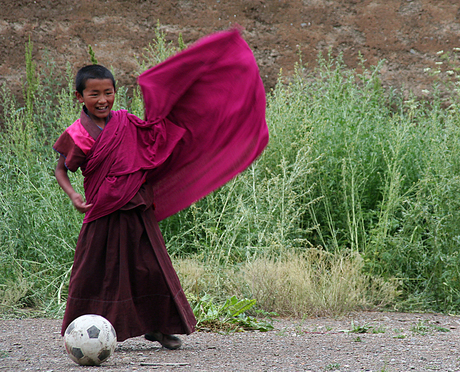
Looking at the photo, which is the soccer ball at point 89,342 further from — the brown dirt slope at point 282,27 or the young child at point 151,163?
the brown dirt slope at point 282,27

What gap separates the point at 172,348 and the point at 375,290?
87.9 inches

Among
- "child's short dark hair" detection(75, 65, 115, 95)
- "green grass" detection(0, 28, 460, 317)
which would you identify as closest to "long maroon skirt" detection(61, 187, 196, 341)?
"child's short dark hair" detection(75, 65, 115, 95)

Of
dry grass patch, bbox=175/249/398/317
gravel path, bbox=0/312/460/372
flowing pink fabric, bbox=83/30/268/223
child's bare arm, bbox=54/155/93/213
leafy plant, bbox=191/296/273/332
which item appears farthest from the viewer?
dry grass patch, bbox=175/249/398/317

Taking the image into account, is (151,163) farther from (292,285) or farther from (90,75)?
(292,285)

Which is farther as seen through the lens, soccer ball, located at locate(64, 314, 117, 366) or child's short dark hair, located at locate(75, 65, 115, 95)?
child's short dark hair, located at locate(75, 65, 115, 95)

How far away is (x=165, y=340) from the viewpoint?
308 cm

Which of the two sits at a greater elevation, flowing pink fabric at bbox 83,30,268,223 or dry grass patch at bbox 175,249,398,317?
flowing pink fabric at bbox 83,30,268,223

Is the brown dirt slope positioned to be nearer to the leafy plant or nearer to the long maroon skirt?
the leafy plant

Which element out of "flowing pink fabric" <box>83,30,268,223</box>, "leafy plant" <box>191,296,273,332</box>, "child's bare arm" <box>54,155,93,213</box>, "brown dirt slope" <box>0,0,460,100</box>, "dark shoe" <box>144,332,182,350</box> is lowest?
"leafy plant" <box>191,296,273,332</box>

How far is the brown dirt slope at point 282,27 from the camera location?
28.6 feet

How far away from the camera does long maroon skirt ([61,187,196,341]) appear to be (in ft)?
9.49

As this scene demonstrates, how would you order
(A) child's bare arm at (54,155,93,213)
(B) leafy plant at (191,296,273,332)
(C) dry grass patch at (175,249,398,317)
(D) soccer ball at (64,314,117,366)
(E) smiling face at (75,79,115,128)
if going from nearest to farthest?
(D) soccer ball at (64,314,117,366), (A) child's bare arm at (54,155,93,213), (E) smiling face at (75,79,115,128), (B) leafy plant at (191,296,273,332), (C) dry grass patch at (175,249,398,317)

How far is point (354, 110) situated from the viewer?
588cm

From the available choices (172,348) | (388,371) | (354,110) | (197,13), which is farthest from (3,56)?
(388,371)
